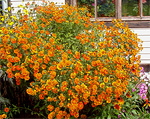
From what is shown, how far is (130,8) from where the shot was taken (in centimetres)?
461

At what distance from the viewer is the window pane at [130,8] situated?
4.59 metres

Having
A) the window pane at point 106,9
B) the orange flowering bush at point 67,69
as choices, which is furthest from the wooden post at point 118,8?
the orange flowering bush at point 67,69

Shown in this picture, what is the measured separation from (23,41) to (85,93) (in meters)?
0.98

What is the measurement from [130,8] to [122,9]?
19cm

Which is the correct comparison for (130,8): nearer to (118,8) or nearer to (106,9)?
(118,8)

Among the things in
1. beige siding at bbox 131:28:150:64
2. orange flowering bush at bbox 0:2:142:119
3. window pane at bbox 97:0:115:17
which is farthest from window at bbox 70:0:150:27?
orange flowering bush at bbox 0:2:142:119

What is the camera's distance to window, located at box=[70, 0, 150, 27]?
14.7 feet

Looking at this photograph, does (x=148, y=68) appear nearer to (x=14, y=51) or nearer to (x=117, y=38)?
(x=117, y=38)

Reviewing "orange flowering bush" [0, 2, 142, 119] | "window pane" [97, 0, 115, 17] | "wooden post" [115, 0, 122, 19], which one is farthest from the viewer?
"window pane" [97, 0, 115, 17]

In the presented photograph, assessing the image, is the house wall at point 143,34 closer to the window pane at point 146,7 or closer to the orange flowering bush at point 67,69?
the window pane at point 146,7

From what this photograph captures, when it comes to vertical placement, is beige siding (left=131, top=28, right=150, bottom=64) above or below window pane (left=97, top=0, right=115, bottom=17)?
below

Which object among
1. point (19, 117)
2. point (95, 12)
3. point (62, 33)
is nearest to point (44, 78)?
point (19, 117)

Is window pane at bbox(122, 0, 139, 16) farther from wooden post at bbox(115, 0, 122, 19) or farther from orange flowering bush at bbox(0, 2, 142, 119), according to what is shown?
orange flowering bush at bbox(0, 2, 142, 119)

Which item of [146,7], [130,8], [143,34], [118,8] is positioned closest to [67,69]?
[118,8]
